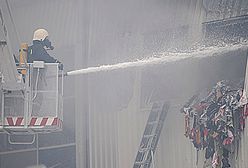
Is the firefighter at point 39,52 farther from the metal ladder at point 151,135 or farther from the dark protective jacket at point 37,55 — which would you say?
the metal ladder at point 151,135

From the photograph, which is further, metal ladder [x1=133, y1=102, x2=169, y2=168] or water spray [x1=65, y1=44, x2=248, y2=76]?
metal ladder [x1=133, y1=102, x2=169, y2=168]

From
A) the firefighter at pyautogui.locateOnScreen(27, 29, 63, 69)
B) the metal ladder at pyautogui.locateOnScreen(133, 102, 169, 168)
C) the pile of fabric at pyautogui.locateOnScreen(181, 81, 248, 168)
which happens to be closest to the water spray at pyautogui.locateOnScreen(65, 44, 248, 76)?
the pile of fabric at pyautogui.locateOnScreen(181, 81, 248, 168)

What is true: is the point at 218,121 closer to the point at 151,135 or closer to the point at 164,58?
the point at 151,135

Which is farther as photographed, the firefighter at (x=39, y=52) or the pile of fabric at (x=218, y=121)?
the firefighter at (x=39, y=52)

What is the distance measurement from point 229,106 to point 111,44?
104 inches

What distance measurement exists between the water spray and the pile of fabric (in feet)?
1.89

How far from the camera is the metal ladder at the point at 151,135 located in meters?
6.77

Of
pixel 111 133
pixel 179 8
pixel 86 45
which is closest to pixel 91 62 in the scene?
pixel 86 45

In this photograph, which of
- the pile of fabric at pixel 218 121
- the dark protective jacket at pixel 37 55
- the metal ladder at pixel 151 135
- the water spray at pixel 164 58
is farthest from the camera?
the metal ladder at pixel 151 135

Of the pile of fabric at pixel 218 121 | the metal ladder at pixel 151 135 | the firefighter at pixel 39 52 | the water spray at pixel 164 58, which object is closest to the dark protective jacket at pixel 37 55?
the firefighter at pixel 39 52

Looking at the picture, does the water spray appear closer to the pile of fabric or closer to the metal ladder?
the pile of fabric

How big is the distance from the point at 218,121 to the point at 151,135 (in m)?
1.50

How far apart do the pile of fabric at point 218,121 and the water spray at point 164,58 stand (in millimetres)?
575

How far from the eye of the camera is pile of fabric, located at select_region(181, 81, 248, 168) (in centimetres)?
547
